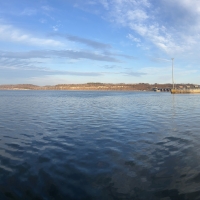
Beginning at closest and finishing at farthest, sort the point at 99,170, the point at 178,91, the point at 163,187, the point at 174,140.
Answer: the point at 163,187 < the point at 99,170 < the point at 174,140 < the point at 178,91

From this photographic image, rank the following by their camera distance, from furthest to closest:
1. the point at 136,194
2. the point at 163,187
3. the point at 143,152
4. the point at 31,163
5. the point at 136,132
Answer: the point at 136,132, the point at 143,152, the point at 31,163, the point at 163,187, the point at 136,194

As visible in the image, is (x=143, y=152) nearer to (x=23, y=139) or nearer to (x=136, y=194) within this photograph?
(x=136, y=194)

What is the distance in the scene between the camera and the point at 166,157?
33.1 feet

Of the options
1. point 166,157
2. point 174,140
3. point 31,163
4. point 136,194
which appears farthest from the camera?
point 174,140

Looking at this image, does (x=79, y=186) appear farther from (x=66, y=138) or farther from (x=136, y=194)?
(x=66, y=138)

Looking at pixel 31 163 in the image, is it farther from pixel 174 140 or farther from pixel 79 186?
pixel 174 140

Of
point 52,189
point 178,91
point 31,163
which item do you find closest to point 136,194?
point 52,189

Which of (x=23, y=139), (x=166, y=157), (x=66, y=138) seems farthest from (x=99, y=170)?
(x=23, y=139)

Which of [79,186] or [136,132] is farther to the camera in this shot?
[136,132]

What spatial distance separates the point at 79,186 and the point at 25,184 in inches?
77.2

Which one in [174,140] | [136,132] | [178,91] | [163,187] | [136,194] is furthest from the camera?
[178,91]

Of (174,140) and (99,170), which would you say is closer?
(99,170)

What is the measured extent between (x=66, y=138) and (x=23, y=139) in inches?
113

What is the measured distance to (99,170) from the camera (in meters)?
8.62
